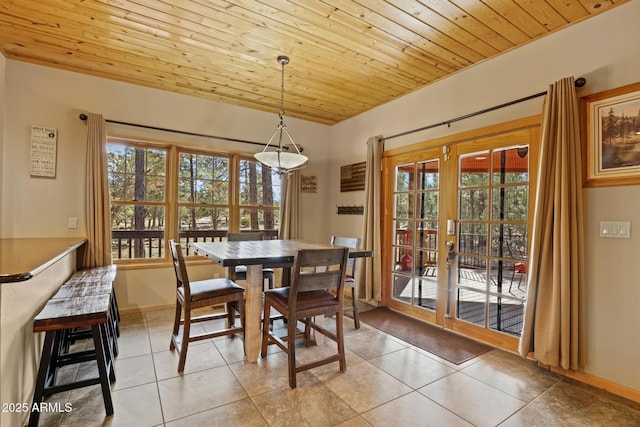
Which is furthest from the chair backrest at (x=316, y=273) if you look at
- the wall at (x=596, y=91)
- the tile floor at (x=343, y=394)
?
the wall at (x=596, y=91)

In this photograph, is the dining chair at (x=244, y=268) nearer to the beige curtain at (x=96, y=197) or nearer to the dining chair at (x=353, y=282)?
the dining chair at (x=353, y=282)

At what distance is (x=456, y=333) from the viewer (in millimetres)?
3148

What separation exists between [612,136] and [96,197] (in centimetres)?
461

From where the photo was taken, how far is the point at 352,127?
4.68 m

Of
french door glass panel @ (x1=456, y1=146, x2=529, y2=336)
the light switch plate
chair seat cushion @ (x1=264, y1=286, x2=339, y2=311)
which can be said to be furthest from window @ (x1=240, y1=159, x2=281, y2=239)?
the light switch plate

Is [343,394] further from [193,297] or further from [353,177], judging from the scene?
[353,177]

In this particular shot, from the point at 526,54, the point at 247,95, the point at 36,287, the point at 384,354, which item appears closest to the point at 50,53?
the point at 247,95

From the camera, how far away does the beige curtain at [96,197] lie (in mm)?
3291

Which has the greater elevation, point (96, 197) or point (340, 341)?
point (96, 197)

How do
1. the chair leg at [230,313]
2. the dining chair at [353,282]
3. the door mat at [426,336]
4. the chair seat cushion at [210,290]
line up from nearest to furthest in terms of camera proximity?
the chair seat cushion at [210,290] → the door mat at [426,336] → the chair leg at [230,313] → the dining chair at [353,282]

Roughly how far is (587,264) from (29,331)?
372 cm

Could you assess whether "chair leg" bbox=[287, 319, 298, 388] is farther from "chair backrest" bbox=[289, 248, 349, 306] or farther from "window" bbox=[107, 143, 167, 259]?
"window" bbox=[107, 143, 167, 259]

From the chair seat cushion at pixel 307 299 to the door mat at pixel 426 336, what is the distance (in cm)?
110

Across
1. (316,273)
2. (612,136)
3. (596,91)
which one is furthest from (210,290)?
(596,91)
